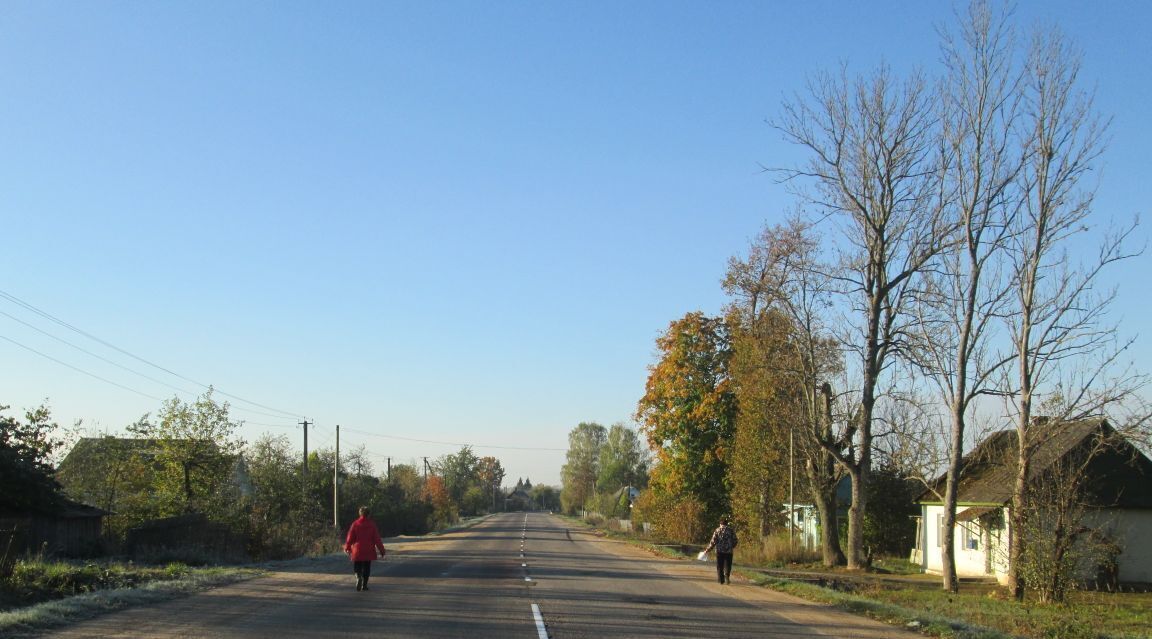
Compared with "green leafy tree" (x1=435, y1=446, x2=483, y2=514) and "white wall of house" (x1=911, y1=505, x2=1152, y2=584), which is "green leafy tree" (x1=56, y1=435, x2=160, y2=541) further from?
"green leafy tree" (x1=435, y1=446, x2=483, y2=514)

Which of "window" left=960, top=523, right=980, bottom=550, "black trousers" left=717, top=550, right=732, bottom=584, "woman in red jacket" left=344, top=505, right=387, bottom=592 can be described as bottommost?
"window" left=960, top=523, right=980, bottom=550

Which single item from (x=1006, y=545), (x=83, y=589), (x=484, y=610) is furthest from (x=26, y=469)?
(x=1006, y=545)

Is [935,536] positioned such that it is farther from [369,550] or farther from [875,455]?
[369,550]

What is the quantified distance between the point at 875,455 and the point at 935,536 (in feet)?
24.1

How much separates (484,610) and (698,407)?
35039mm

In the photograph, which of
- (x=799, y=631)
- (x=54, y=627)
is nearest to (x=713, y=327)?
(x=799, y=631)

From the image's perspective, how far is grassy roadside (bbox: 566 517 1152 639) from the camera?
1609 cm

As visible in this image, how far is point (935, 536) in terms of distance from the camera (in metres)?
37.4

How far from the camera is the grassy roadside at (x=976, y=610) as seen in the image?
1609cm

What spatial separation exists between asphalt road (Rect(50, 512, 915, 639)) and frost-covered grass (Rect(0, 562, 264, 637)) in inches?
20.8

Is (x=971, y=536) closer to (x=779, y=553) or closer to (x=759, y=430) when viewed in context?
(x=779, y=553)

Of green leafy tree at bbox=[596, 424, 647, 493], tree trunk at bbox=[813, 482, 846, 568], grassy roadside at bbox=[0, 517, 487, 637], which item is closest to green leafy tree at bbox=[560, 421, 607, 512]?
green leafy tree at bbox=[596, 424, 647, 493]

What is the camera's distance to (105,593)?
16781 millimetres

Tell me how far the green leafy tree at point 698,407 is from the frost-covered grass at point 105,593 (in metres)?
29.0
